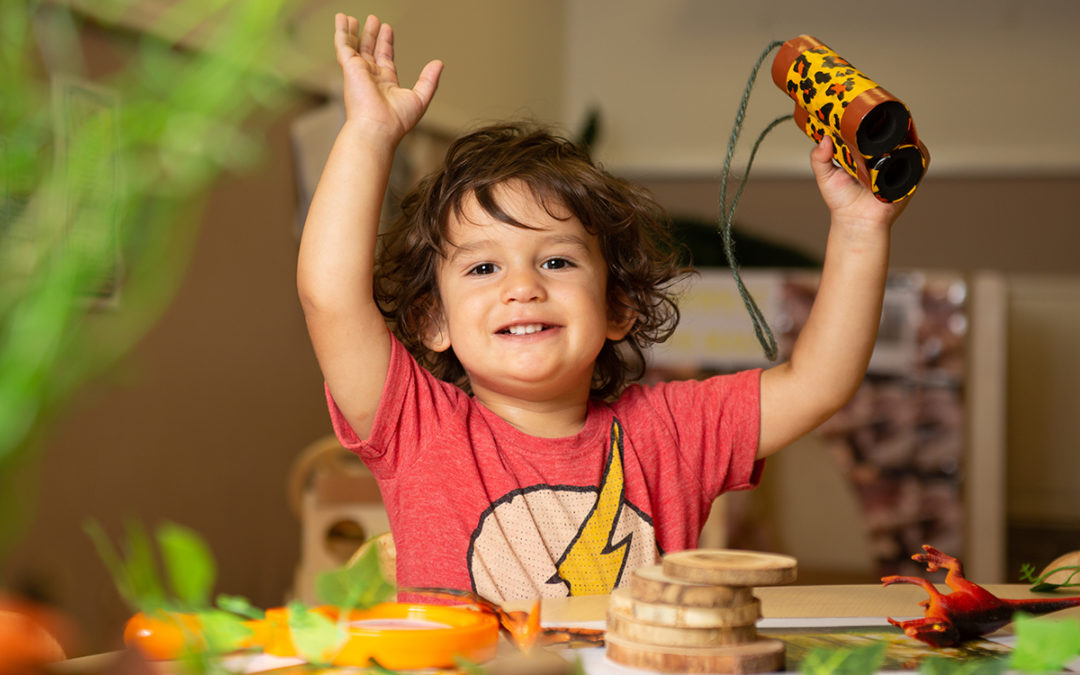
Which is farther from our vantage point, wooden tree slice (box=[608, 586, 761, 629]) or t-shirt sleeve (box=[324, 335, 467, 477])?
t-shirt sleeve (box=[324, 335, 467, 477])

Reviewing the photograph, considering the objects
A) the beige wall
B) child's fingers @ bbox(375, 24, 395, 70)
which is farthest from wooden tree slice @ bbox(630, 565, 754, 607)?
the beige wall

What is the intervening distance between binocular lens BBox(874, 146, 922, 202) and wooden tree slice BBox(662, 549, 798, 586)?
482mm

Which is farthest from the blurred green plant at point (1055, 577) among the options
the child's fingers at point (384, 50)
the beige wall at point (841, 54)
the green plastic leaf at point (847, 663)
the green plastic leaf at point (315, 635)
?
the beige wall at point (841, 54)

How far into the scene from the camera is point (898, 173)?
838mm

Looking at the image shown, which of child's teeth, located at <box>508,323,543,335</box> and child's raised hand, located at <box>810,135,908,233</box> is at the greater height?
child's raised hand, located at <box>810,135,908,233</box>

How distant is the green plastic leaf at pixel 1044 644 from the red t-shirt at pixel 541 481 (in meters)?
0.61

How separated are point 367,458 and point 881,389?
2070mm

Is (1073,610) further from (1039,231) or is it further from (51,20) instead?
(1039,231)

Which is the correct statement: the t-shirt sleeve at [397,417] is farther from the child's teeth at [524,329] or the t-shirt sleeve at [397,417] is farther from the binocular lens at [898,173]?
the binocular lens at [898,173]

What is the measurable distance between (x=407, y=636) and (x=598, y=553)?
1.75ft

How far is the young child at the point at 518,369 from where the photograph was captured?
83 cm

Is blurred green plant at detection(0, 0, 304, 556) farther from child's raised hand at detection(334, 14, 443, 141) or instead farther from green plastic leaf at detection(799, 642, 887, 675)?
child's raised hand at detection(334, 14, 443, 141)

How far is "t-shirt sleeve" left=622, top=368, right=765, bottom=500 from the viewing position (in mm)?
1021

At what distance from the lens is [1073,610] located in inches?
24.8
